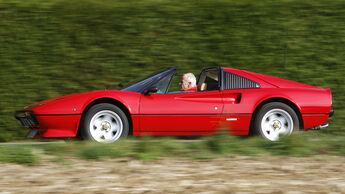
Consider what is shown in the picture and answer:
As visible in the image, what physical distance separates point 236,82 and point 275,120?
2.46 feet

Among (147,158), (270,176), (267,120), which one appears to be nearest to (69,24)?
(267,120)

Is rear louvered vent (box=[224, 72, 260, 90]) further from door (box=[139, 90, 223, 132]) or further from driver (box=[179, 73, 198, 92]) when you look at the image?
driver (box=[179, 73, 198, 92])

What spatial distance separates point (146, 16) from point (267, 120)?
3.09 metres

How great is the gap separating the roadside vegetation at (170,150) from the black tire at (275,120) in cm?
119

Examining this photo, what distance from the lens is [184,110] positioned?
5.89m

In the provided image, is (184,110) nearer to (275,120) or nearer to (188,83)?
(188,83)

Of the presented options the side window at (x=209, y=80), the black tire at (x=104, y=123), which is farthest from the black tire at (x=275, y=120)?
the black tire at (x=104, y=123)

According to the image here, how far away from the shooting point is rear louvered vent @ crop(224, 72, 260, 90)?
6.11 meters

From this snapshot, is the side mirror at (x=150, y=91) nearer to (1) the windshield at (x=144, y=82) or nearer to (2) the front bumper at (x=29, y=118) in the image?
(1) the windshield at (x=144, y=82)

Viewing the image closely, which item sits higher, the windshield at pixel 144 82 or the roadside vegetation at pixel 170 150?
the windshield at pixel 144 82

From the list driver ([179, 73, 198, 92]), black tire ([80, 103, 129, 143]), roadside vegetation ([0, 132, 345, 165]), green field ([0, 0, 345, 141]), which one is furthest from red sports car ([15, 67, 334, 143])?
green field ([0, 0, 345, 141])

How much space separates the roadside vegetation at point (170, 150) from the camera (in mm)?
4191

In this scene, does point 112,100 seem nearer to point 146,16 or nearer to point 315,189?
point 146,16

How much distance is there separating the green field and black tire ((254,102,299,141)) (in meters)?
1.84
